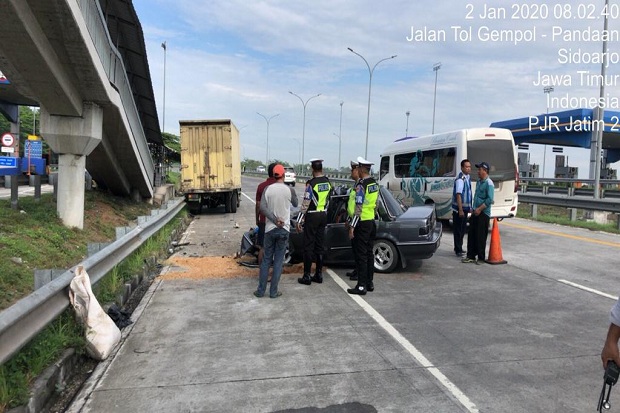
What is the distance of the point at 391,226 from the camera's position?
26.9 ft

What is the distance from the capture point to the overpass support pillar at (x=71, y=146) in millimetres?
10016

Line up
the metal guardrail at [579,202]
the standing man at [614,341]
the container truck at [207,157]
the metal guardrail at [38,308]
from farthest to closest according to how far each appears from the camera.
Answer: the container truck at [207,157]
the metal guardrail at [579,202]
the metal guardrail at [38,308]
the standing man at [614,341]

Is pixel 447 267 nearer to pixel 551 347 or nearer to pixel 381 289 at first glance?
pixel 381 289

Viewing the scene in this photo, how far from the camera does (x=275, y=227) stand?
6.83 m

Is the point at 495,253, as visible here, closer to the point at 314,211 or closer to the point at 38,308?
the point at 314,211

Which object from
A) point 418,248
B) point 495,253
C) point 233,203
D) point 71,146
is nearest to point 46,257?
point 71,146

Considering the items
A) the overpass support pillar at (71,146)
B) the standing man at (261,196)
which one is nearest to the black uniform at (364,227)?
the standing man at (261,196)

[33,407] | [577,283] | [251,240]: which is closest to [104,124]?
[251,240]

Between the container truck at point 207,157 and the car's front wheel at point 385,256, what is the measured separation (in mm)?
11423

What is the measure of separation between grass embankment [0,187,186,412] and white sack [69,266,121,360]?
11cm

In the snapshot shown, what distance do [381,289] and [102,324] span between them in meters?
4.07

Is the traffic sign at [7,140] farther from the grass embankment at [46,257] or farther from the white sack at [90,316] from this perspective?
the white sack at [90,316]

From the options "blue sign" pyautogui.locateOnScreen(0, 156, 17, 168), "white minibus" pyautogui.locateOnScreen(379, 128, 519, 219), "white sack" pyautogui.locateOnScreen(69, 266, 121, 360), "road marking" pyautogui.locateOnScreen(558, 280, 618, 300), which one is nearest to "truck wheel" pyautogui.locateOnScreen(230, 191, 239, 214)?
"white minibus" pyautogui.locateOnScreen(379, 128, 519, 219)

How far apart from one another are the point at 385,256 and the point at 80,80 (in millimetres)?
6689
